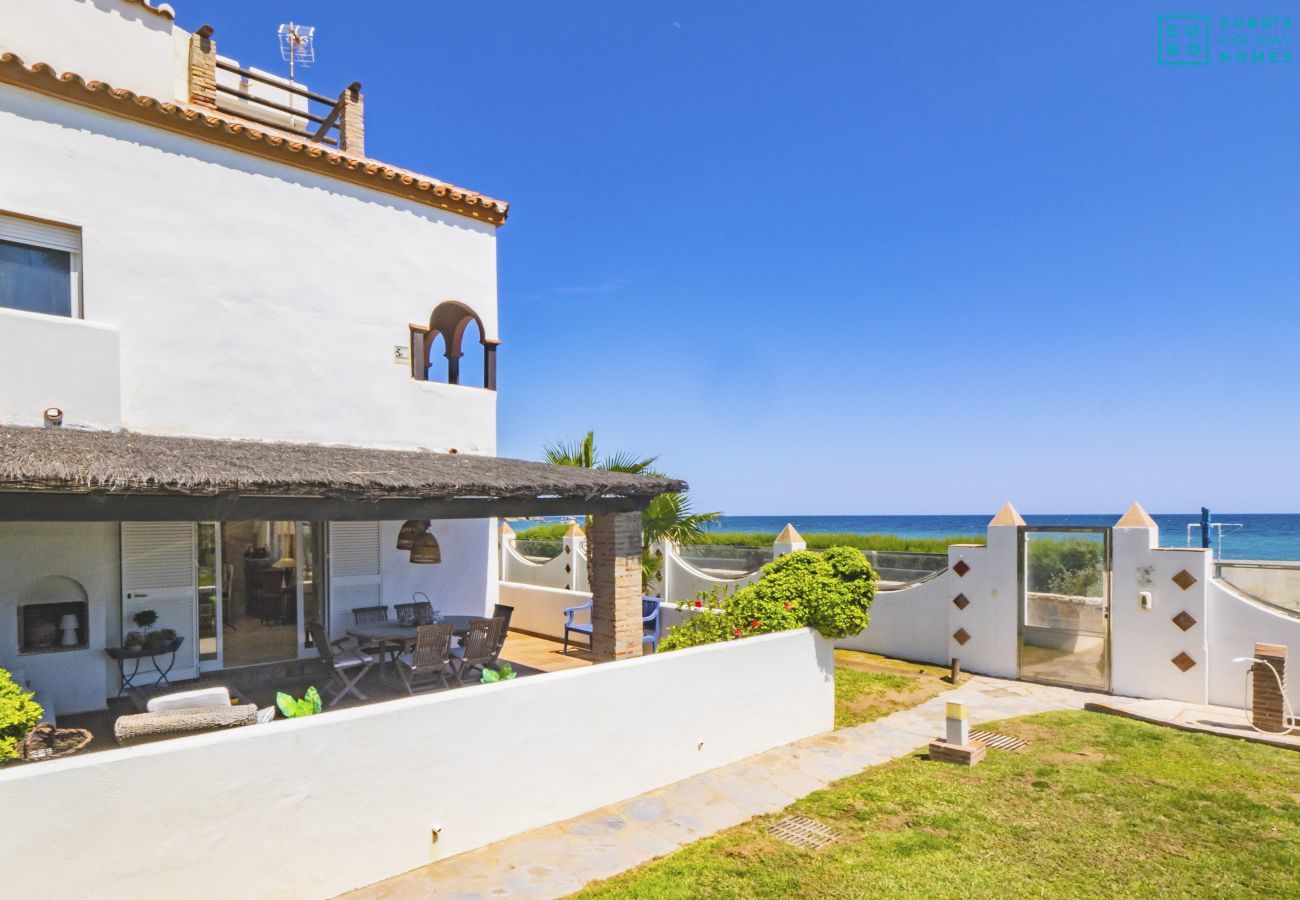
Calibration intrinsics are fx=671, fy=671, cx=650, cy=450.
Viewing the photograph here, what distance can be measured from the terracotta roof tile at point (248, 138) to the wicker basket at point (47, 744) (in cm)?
729

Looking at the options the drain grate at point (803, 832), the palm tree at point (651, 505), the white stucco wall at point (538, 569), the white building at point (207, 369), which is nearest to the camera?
the drain grate at point (803, 832)

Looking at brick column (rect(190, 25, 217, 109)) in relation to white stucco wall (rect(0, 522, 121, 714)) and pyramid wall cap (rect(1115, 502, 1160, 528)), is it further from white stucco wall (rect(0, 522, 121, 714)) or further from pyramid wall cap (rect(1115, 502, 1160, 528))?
pyramid wall cap (rect(1115, 502, 1160, 528))

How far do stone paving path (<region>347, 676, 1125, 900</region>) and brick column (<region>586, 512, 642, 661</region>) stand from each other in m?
2.54

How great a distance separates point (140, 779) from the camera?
13.2ft

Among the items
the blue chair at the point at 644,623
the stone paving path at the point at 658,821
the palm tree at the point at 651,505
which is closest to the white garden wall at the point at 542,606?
the blue chair at the point at 644,623

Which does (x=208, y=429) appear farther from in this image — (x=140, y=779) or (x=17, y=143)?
(x=140, y=779)

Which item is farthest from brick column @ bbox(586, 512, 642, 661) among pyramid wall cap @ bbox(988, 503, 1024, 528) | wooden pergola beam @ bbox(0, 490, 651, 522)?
pyramid wall cap @ bbox(988, 503, 1024, 528)

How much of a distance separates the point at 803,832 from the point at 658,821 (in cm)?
128

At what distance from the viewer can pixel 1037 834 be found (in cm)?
Result: 582

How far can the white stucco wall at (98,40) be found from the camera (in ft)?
27.5

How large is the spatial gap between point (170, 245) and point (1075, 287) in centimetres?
2339

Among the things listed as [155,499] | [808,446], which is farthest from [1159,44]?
[808,446]

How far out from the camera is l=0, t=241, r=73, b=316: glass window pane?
7617 mm

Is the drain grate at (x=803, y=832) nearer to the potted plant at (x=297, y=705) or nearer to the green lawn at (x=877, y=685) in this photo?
the green lawn at (x=877, y=685)
